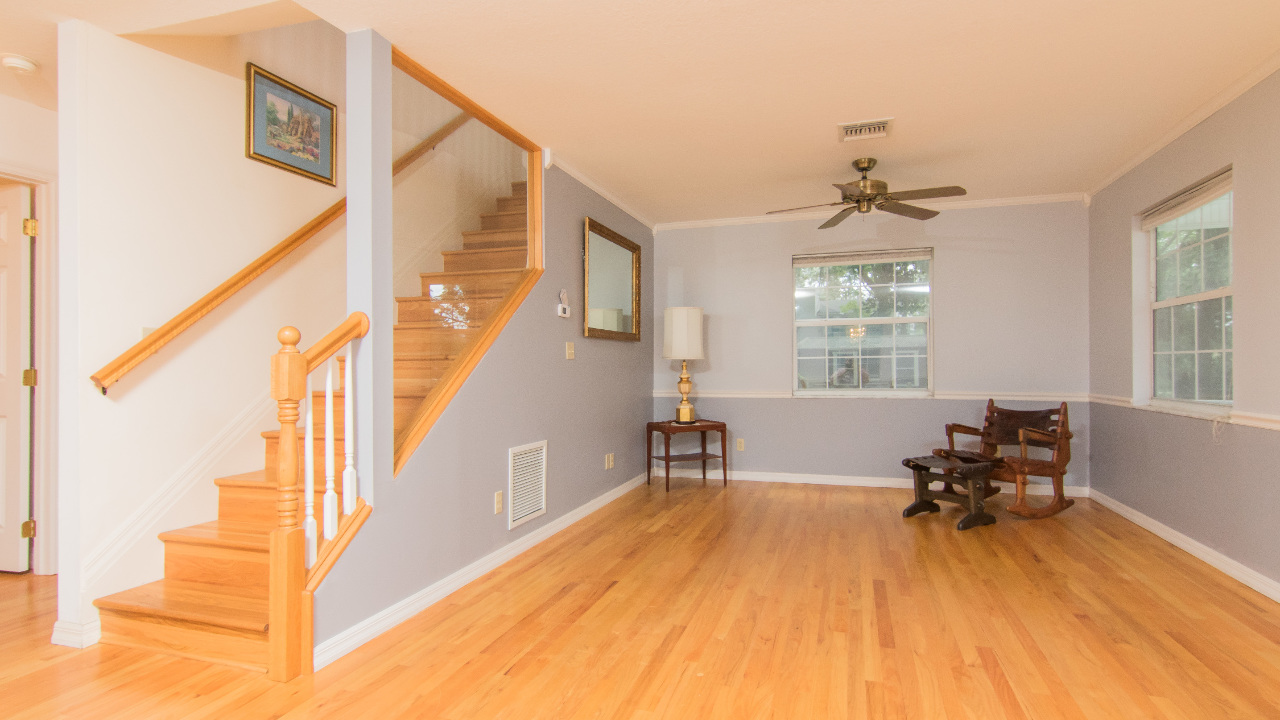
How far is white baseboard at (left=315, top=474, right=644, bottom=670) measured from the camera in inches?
88.9

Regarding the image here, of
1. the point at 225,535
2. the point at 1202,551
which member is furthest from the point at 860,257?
the point at 225,535

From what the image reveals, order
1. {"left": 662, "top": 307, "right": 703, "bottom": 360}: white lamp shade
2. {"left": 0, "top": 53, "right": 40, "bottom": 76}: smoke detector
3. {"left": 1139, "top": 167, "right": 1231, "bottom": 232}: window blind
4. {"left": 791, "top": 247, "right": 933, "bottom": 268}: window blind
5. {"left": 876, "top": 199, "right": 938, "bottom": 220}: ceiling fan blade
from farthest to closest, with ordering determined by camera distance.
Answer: {"left": 662, "top": 307, "right": 703, "bottom": 360}: white lamp shade
{"left": 791, "top": 247, "right": 933, "bottom": 268}: window blind
{"left": 876, "top": 199, "right": 938, "bottom": 220}: ceiling fan blade
{"left": 1139, "top": 167, "right": 1231, "bottom": 232}: window blind
{"left": 0, "top": 53, "right": 40, "bottom": 76}: smoke detector

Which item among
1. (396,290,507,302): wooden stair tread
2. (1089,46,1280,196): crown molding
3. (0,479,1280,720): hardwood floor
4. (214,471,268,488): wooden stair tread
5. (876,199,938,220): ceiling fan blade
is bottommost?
(0,479,1280,720): hardwood floor

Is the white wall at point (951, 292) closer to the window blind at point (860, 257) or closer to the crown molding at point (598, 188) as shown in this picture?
the window blind at point (860, 257)

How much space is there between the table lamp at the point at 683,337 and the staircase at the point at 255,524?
1925 millimetres

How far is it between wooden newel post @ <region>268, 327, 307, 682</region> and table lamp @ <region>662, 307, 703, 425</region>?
3555 mm

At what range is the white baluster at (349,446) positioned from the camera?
2348 millimetres

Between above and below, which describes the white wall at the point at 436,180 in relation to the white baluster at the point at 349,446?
above

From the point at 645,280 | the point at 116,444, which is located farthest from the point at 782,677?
the point at 645,280

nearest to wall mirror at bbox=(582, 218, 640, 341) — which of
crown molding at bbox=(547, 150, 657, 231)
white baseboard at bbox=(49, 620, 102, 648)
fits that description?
crown molding at bbox=(547, 150, 657, 231)

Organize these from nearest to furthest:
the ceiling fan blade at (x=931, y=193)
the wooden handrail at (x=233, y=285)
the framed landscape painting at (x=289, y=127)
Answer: the wooden handrail at (x=233, y=285)
the framed landscape painting at (x=289, y=127)
the ceiling fan blade at (x=931, y=193)

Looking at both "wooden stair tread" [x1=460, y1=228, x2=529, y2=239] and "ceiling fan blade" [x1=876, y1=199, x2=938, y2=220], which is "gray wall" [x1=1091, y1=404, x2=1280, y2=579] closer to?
"ceiling fan blade" [x1=876, y1=199, x2=938, y2=220]

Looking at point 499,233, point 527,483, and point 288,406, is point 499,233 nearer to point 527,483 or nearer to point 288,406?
point 527,483

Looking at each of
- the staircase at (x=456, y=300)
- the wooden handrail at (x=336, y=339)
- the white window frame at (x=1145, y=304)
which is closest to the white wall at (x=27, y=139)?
the staircase at (x=456, y=300)
